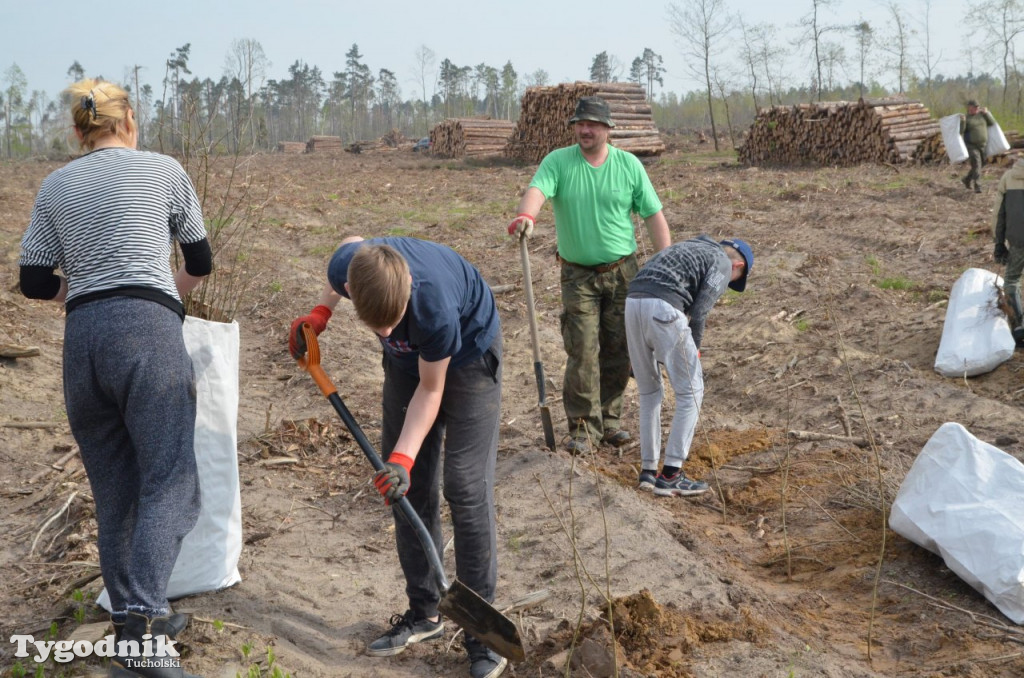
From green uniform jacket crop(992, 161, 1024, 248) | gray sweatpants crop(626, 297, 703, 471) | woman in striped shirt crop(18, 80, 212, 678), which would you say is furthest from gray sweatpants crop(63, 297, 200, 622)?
green uniform jacket crop(992, 161, 1024, 248)

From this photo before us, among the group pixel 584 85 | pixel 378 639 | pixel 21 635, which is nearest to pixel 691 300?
pixel 378 639

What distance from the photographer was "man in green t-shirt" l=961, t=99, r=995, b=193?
42.9ft

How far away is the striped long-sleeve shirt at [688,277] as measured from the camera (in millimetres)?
4395

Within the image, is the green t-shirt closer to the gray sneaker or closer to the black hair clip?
the gray sneaker

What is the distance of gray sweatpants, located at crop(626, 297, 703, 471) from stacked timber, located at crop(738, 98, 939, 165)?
14.6 meters

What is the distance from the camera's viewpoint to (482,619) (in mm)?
2893

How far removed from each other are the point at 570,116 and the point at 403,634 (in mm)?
17693

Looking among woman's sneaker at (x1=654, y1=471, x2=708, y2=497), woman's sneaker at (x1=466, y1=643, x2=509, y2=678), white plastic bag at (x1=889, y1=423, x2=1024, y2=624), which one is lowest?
woman's sneaker at (x1=654, y1=471, x2=708, y2=497)

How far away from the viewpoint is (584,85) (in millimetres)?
19000

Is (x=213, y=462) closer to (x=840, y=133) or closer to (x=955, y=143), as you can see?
(x=955, y=143)

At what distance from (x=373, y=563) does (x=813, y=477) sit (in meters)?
2.43

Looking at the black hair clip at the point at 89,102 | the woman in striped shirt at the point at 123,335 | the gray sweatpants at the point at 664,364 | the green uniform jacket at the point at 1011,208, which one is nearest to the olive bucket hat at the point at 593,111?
the gray sweatpants at the point at 664,364

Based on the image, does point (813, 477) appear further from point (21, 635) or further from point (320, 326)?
point (21, 635)

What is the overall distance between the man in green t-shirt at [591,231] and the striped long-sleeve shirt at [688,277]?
628 millimetres
